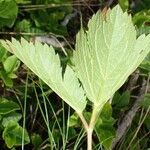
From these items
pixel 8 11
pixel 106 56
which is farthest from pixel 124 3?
pixel 106 56

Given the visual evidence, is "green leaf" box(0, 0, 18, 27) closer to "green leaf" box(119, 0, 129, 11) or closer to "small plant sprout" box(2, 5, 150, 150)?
"green leaf" box(119, 0, 129, 11)

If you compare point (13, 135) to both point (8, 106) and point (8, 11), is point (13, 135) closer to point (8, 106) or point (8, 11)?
point (8, 106)

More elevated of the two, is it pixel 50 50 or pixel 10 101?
pixel 50 50

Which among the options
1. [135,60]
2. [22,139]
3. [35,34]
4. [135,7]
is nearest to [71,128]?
[22,139]

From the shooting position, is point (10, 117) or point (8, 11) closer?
point (10, 117)

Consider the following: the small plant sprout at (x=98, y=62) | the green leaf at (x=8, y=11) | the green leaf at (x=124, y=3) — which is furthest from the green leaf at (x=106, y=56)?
the green leaf at (x=124, y=3)

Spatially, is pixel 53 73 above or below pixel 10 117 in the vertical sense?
above

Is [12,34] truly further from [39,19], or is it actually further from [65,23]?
[65,23]

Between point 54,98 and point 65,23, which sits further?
point 65,23
